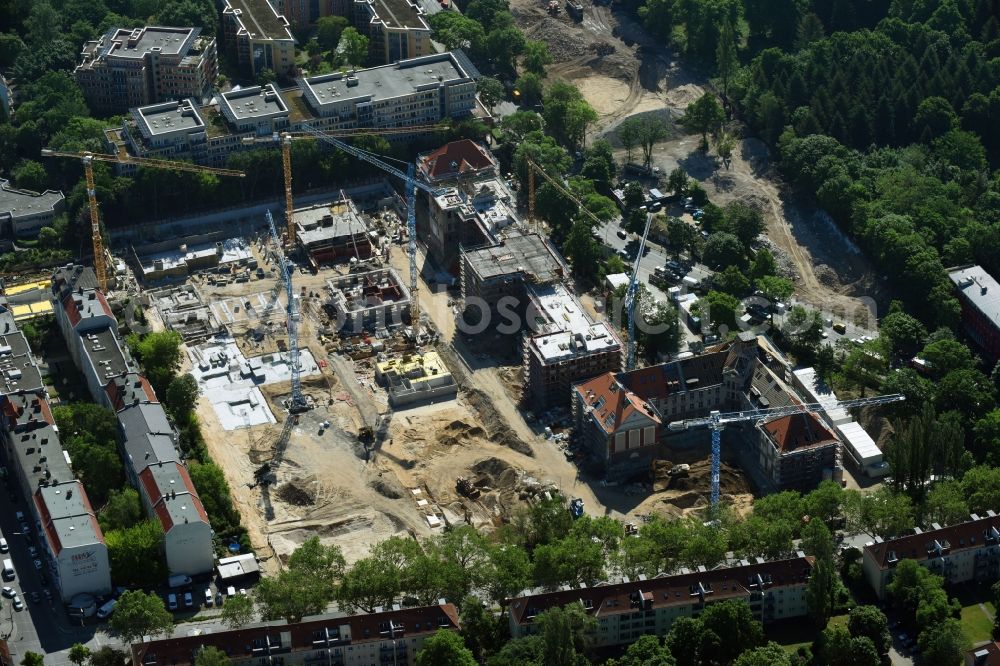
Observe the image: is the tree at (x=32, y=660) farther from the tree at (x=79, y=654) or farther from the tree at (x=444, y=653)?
the tree at (x=444, y=653)

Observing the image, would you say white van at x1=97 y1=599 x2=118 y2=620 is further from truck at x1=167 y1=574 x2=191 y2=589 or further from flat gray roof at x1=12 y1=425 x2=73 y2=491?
flat gray roof at x1=12 y1=425 x2=73 y2=491

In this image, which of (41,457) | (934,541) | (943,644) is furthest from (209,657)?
(934,541)

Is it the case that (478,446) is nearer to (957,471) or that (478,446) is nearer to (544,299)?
(544,299)

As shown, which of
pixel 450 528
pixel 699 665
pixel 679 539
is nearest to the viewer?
pixel 699 665

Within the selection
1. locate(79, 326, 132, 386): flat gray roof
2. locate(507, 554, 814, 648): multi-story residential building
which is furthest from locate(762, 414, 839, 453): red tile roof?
locate(79, 326, 132, 386): flat gray roof

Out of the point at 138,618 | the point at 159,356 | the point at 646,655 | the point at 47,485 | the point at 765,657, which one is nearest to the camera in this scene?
the point at 765,657

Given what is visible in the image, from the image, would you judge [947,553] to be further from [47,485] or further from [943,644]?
[47,485]

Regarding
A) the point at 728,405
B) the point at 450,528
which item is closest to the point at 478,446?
the point at 450,528
